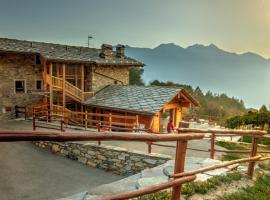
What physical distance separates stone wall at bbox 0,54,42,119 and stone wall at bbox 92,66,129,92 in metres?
3.99

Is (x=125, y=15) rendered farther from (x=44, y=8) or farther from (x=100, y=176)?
(x=100, y=176)

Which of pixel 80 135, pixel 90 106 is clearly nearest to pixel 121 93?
pixel 90 106

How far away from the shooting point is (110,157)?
35.6 ft

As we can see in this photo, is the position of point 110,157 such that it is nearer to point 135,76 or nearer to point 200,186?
point 200,186

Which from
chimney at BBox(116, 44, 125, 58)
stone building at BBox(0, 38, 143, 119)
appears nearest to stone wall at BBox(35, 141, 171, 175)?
stone building at BBox(0, 38, 143, 119)

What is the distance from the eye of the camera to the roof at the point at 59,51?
19091 mm

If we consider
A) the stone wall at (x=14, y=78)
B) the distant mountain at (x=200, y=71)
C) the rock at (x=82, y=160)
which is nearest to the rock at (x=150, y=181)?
the rock at (x=82, y=160)

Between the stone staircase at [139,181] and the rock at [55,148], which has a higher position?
the stone staircase at [139,181]

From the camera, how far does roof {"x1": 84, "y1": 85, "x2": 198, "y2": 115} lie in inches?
666

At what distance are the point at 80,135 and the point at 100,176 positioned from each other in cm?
853

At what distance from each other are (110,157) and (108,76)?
1307 centimetres

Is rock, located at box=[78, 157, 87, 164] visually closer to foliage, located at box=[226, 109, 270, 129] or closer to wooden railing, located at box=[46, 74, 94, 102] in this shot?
wooden railing, located at box=[46, 74, 94, 102]

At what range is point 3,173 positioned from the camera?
33.2 feet

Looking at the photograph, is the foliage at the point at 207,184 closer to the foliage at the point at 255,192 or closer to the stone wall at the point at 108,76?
the foliage at the point at 255,192
